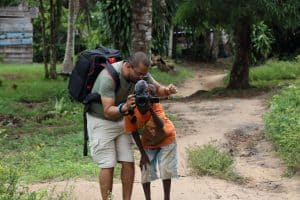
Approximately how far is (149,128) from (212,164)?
2003 millimetres

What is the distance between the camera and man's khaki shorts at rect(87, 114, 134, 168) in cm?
533

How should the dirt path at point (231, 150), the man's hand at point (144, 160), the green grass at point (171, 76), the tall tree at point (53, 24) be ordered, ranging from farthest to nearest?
the green grass at point (171, 76), the tall tree at point (53, 24), the dirt path at point (231, 150), the man's hand at point (144, 160)

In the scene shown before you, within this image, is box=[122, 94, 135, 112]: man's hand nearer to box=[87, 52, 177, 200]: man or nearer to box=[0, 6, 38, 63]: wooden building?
box=[87, 52, 177, 200]: man

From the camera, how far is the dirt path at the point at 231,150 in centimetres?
641

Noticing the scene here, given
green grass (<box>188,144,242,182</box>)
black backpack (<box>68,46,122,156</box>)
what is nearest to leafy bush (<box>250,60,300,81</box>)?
green grass (<box>188,144,242,182</box>)

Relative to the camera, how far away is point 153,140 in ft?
18.0

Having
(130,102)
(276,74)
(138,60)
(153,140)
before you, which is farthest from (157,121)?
(276,74)

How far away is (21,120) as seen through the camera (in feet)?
38.3

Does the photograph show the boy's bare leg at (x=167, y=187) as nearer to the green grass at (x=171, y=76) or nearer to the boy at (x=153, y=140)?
the boy at (x=153, y=140)

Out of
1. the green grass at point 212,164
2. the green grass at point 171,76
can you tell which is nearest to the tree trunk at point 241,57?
the green grass at point 171,76

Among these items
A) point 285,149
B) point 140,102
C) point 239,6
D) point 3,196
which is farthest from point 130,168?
point 239,6

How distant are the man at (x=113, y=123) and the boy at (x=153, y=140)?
0.40 ft

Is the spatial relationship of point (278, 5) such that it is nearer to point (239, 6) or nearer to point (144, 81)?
point (239, 6)

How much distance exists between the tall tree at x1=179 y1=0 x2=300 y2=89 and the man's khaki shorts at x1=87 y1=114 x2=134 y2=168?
777 cm
